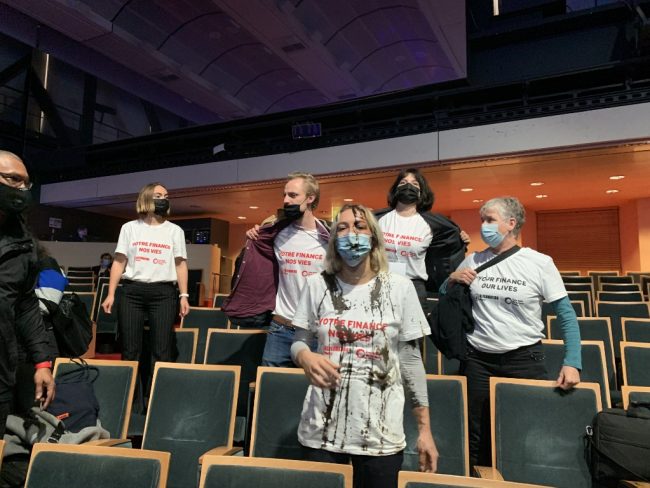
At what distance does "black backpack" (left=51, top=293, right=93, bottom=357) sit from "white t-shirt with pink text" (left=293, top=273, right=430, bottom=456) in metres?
1.34

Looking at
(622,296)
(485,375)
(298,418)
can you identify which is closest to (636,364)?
(485,375)

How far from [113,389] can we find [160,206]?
3.51ft

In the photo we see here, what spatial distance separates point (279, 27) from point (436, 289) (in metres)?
8.09

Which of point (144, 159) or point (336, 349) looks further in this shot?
point (144, 159)

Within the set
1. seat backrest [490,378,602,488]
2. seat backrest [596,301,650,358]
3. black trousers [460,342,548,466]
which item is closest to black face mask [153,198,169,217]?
black trousers [460,342,548,466]

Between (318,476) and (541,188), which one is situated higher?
(541,188)

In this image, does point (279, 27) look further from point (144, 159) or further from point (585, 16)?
point (585, 16)

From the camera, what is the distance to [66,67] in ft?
39.1

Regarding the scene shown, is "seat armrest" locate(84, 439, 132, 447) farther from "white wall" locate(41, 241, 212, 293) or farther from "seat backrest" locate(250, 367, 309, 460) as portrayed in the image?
"white wall" locate(41, 241, 212, 293)

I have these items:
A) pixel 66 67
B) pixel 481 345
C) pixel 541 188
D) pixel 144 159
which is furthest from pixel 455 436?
pixel 66 67

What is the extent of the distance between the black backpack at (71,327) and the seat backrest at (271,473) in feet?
3.87

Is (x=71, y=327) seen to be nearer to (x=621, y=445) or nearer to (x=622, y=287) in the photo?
(x=621, y=445)

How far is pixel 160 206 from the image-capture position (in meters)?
2.74

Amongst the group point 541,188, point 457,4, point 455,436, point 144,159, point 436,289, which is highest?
point 457,4
